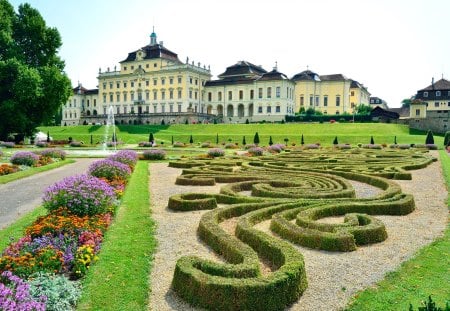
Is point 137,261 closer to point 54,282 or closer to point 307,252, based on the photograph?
point 54,282

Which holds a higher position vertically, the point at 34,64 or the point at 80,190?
the point at 34,64

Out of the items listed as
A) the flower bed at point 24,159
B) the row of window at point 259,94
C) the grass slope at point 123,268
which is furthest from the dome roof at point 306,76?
the grass slope at point 123,268

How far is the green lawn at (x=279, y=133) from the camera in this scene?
41375 mm

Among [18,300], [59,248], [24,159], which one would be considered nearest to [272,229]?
[59,248]

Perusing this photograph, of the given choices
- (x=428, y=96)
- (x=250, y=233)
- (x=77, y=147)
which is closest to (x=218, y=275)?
(x=250, y=233)

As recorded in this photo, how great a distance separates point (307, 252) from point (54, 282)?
344 centimetres

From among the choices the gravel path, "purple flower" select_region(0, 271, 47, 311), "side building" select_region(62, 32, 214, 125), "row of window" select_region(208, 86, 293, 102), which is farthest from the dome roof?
"purple flower" select_region(0, 271, 47, 311)

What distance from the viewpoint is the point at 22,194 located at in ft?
37.2

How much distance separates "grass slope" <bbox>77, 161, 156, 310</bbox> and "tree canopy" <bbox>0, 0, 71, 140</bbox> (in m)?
25.8

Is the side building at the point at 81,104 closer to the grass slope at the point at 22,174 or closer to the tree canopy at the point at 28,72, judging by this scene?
the tree canopy at the point at 28,72

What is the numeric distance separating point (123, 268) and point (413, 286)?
11.8 feet

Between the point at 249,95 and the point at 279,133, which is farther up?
the point at 249,95

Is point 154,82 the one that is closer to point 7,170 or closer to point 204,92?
point 204,92

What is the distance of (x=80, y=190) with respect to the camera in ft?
24.0
